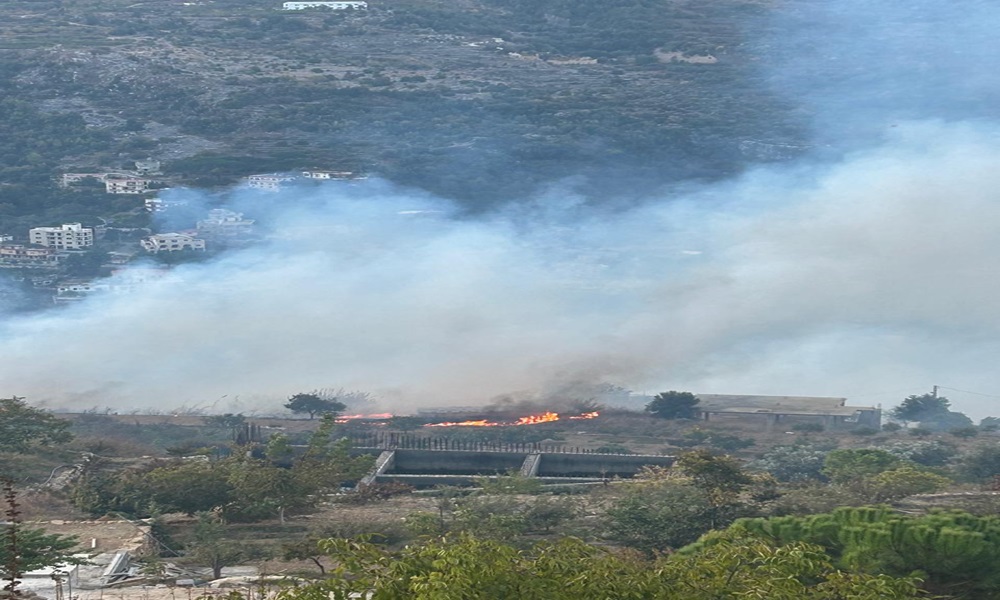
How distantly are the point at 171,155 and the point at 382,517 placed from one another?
1797 inches

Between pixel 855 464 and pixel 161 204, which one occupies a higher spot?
pixel 161 204

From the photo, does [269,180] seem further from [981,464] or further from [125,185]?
[981,464]

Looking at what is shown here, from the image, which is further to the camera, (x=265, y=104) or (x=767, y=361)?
(x=265, y=104)

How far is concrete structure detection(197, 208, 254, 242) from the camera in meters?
68.4

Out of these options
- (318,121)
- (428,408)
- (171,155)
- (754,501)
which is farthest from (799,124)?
(754,501)

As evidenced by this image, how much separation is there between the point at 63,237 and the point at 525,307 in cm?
1995

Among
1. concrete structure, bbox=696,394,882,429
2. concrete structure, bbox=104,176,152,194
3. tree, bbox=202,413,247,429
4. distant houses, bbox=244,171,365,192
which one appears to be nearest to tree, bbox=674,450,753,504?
concrete structure, bbox=696,394,882,429

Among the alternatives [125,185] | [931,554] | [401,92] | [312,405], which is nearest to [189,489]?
[931,554]

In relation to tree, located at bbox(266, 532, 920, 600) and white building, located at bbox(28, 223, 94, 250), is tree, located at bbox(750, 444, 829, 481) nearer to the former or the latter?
tree, located at bbox(266, 532, 920, 600)

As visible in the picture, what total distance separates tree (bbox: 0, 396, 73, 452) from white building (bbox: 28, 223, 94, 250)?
25.7m

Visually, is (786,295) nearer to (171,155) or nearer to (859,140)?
(859,140)

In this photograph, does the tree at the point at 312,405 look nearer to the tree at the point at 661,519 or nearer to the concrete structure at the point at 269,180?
the tree at the point at 661,519

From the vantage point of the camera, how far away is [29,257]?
67062 millimetres

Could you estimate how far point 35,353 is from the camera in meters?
54.7
